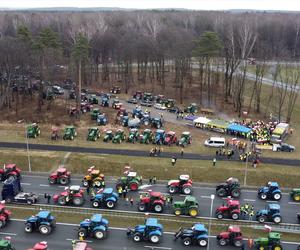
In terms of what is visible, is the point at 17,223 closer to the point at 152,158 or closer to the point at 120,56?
the point at 152,158

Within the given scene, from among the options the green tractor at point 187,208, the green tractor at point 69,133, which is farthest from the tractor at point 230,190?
the green tractor at point 69,133

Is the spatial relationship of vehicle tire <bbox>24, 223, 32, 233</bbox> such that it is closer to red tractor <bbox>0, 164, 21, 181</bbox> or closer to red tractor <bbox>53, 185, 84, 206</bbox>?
red tractor <bbox>53, 185, 84, 206</bbox>

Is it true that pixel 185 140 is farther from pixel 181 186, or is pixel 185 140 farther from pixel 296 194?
pixel 296 194

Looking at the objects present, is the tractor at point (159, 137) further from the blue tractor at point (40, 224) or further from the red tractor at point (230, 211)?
the blue tractor at point (40, 224)

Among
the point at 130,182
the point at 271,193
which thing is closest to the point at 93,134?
the point at 130,182

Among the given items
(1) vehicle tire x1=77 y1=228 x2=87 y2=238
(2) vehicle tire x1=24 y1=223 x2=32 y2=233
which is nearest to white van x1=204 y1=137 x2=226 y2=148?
(1) vehicle tire x1=77 y1=228 x2=87 y2=238

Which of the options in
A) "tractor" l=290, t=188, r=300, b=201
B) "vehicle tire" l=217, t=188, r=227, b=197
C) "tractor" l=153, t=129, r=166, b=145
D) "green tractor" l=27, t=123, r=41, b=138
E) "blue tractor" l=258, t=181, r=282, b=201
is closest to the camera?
"blue tractor" l=258, t=181, r=282, b=201
